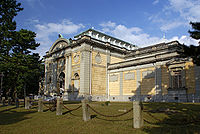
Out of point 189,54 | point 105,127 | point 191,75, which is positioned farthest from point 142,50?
point 105,127

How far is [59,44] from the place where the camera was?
36250mm

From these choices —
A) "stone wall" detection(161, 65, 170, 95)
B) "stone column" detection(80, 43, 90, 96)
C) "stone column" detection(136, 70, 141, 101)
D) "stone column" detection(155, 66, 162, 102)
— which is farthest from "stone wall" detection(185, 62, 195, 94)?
"stone column" detection(80, 43, 90, 96)

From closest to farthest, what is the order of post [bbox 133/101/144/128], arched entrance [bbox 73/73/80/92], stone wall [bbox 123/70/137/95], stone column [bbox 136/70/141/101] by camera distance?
1. post [bbox 133/101/144/128]
2. stone column [bbox 136/70/141/101]
3. stone wall [bbox 123/70/137/95]
4. arched entrance [bbox 73/73/80/92]

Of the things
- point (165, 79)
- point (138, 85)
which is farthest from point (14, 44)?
point (165, 79)

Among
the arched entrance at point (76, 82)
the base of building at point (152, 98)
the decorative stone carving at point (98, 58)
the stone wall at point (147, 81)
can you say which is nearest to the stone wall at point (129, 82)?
the base of building at point (152, 98)

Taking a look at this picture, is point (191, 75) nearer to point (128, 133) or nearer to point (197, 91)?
point (197, 91)

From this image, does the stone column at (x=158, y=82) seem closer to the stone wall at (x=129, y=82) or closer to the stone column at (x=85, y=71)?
the stone wall at (x=129, y=82)

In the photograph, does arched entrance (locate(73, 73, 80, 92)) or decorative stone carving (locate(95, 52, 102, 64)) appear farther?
decorative stone carving (locate(95, 52, 102, 64))

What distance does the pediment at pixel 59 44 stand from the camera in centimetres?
3412

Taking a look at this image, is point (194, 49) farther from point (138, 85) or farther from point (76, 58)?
point (76, 58)

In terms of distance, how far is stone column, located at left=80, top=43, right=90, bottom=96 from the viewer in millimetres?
28219

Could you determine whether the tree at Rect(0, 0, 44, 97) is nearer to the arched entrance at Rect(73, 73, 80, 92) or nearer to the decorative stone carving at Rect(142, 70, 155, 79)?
the arched entrance at Rect(73, 73, 80, 92)

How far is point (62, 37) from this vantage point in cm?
3616

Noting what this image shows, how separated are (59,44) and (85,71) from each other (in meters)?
11.1
